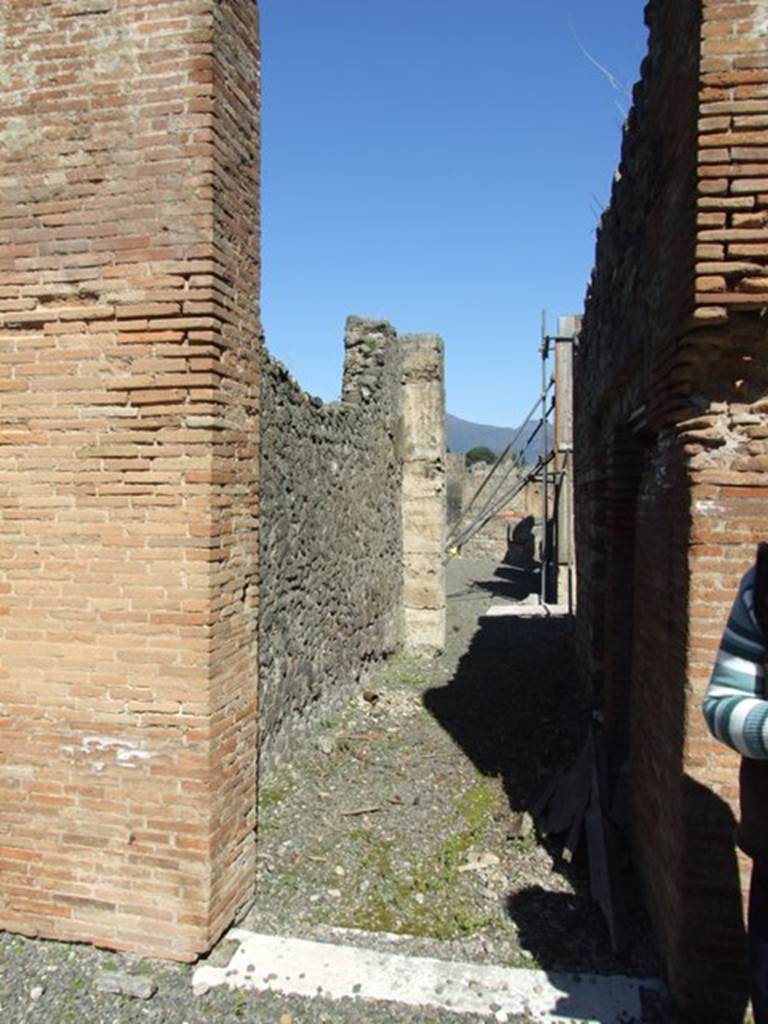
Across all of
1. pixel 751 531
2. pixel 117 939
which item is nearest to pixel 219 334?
pixel 751 531

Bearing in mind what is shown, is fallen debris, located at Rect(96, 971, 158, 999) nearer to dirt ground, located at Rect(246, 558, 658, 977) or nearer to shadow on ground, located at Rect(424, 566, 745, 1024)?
dirt ground, located at Rect(246, 558, 658, 977)

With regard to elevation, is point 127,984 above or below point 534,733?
below

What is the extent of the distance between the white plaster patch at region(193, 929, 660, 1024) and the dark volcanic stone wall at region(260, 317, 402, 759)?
82.6 inches

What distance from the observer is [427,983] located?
3502mm

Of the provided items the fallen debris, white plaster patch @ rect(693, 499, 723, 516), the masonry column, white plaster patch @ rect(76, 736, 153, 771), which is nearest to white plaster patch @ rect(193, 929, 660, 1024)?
the fallen debris

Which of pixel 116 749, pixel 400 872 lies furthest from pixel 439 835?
pixel 116 749

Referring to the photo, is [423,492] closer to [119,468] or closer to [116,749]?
[119,468]

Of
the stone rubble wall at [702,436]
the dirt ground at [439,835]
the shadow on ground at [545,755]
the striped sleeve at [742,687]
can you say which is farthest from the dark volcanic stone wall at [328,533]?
the striped sleeve at [742,687]

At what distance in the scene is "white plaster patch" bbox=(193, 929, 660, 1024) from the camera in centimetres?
331

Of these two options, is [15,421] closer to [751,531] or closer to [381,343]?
[751,531]

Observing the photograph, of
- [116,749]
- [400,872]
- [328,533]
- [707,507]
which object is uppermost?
[707,507]

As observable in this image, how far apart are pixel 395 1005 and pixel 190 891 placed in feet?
3.59

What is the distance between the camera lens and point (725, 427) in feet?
10.4

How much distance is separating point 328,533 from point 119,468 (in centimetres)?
394
